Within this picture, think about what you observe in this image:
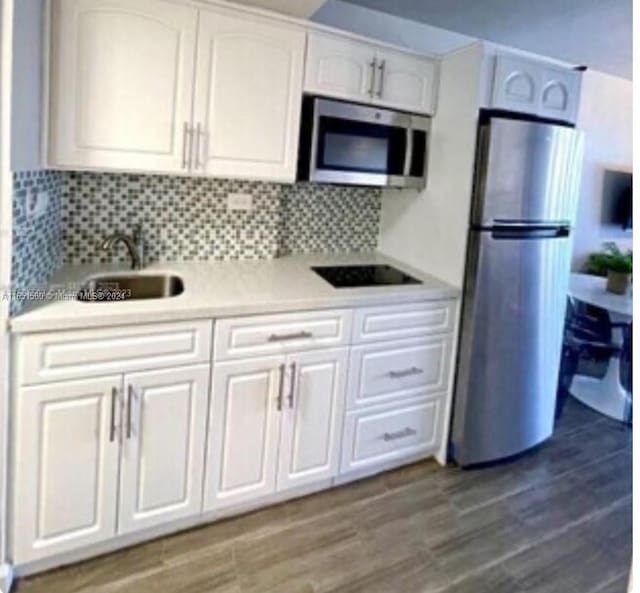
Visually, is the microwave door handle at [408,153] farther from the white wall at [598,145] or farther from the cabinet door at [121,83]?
the white wall at [598,145]

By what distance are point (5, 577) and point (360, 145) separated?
2.09 meters

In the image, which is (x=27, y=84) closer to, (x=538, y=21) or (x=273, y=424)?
(x=273, y=424)

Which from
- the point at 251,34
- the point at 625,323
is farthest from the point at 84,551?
the point at 625,323

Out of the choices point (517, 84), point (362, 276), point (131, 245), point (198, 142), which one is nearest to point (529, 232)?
point (517, 84)

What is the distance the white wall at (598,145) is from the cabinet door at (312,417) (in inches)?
121

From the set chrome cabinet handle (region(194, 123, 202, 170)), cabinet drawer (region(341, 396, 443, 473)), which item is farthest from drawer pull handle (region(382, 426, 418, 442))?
chrome cabinet handle (region(194, 123, 202, 170))

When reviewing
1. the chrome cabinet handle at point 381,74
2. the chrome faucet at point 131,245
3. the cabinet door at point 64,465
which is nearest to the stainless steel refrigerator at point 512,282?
the chrome cabinet handle at point 381,74

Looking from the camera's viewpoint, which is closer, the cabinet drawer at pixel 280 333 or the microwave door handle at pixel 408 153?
the cabinet drawer at pixel 280 333

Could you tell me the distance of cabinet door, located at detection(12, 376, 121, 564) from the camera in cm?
174

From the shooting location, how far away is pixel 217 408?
6.74 feet

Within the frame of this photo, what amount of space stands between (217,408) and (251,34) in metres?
1.44

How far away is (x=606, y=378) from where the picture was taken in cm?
361

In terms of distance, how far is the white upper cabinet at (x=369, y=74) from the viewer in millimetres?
2324

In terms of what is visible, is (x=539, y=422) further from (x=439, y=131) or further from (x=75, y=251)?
(x=75, y=251)
